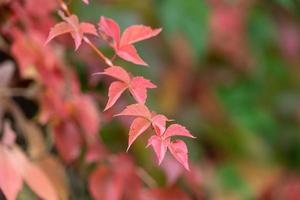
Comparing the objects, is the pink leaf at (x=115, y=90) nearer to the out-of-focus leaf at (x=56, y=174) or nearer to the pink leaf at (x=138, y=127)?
the pink leaf at (x=138, y=127)

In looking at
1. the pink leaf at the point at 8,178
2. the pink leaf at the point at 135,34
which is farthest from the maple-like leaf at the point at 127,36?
the pink leaf at the point at 8,178

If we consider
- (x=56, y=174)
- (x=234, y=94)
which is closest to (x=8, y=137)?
(x=56, y=174)

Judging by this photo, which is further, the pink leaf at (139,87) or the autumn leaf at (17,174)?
Answer: the autumn leaf at (17,174)

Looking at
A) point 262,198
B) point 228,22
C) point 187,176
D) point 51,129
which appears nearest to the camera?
point 51,129

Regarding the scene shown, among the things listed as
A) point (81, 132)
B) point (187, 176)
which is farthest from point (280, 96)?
point (81, 132)

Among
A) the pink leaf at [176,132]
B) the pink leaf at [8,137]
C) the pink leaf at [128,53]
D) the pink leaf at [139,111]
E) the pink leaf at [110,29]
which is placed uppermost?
the pink leaf at [110,29]

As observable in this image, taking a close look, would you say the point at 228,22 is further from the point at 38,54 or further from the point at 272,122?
the point at 38,54
